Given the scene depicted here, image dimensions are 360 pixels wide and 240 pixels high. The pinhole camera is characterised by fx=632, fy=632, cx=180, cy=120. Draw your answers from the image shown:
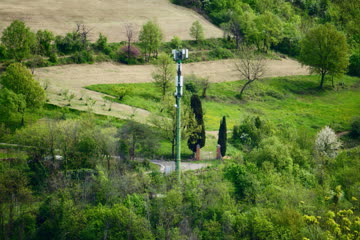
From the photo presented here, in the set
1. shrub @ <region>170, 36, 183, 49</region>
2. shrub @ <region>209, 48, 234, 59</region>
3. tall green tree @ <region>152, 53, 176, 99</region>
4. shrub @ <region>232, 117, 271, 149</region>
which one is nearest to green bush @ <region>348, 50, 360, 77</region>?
shrub @ <region>209, 48, 234, 59</region>

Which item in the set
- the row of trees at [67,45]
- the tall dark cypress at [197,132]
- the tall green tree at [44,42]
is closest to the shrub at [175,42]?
the row of trees at [67,45]

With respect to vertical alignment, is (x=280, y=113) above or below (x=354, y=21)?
below

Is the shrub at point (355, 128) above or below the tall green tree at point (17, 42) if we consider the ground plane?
below

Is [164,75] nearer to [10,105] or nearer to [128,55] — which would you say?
[128,55]

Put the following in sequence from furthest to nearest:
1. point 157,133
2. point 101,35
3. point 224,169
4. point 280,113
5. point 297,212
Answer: point 101,35, point 280,113, point 157,133, point 224,169, point 297,212

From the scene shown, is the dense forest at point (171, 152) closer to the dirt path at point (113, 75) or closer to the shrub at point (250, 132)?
the shrub at point (250, 132)

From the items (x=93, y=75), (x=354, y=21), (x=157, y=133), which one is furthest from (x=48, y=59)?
(x=354, y=21)

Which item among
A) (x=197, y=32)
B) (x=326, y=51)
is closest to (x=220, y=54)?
(x=197, y=32)

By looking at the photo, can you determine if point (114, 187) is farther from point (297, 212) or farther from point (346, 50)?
point (346, 50)
